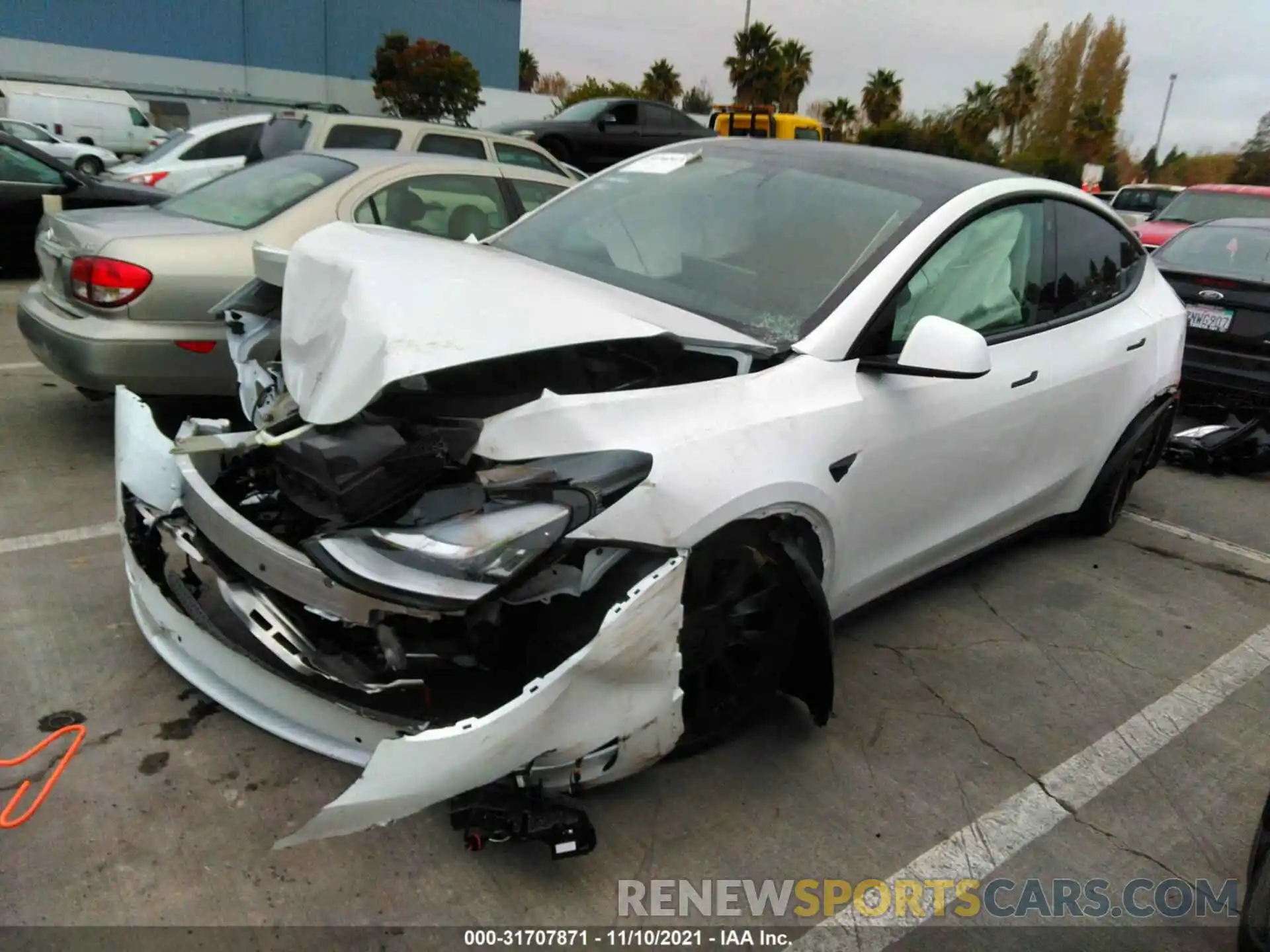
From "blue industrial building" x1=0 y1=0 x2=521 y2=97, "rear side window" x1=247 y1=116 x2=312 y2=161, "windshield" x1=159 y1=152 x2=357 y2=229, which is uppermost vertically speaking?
"blue industrial building" x1=0 y1=0 x2=521 y2=97

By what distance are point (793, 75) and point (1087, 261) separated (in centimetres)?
5059

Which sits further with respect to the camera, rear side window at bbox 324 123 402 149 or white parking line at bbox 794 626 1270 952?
rear side window at bbox 324 123 402 149

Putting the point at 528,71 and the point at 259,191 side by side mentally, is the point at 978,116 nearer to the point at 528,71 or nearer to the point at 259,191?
the point at 528,71

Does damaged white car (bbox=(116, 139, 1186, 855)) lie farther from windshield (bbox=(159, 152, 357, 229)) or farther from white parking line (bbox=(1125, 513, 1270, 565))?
white parking line (bbox=(1125, 513, 1270, 565))

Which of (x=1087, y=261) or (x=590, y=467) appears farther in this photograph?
(x=1087, y=261)

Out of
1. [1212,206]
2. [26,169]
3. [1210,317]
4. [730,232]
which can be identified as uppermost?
[1212,206]

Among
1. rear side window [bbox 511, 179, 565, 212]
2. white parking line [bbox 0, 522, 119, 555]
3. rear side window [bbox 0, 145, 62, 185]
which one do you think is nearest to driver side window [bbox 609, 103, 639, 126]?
rear side window [bbox 0, 145, 62, 185]

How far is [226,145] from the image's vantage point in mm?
12211

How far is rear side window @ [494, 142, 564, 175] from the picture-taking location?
26.9 ft

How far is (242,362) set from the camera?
130 inches

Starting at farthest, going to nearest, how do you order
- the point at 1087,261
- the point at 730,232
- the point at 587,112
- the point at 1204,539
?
1. the point at 587,112
2. the point at 1204,539
3. the point at 1087,261
4. the point at 730,232

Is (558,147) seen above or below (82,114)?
above

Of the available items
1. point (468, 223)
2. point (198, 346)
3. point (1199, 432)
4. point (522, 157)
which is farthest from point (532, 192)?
point (1199, 432)

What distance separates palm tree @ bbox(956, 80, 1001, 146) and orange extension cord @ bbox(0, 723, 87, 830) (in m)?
53.3
